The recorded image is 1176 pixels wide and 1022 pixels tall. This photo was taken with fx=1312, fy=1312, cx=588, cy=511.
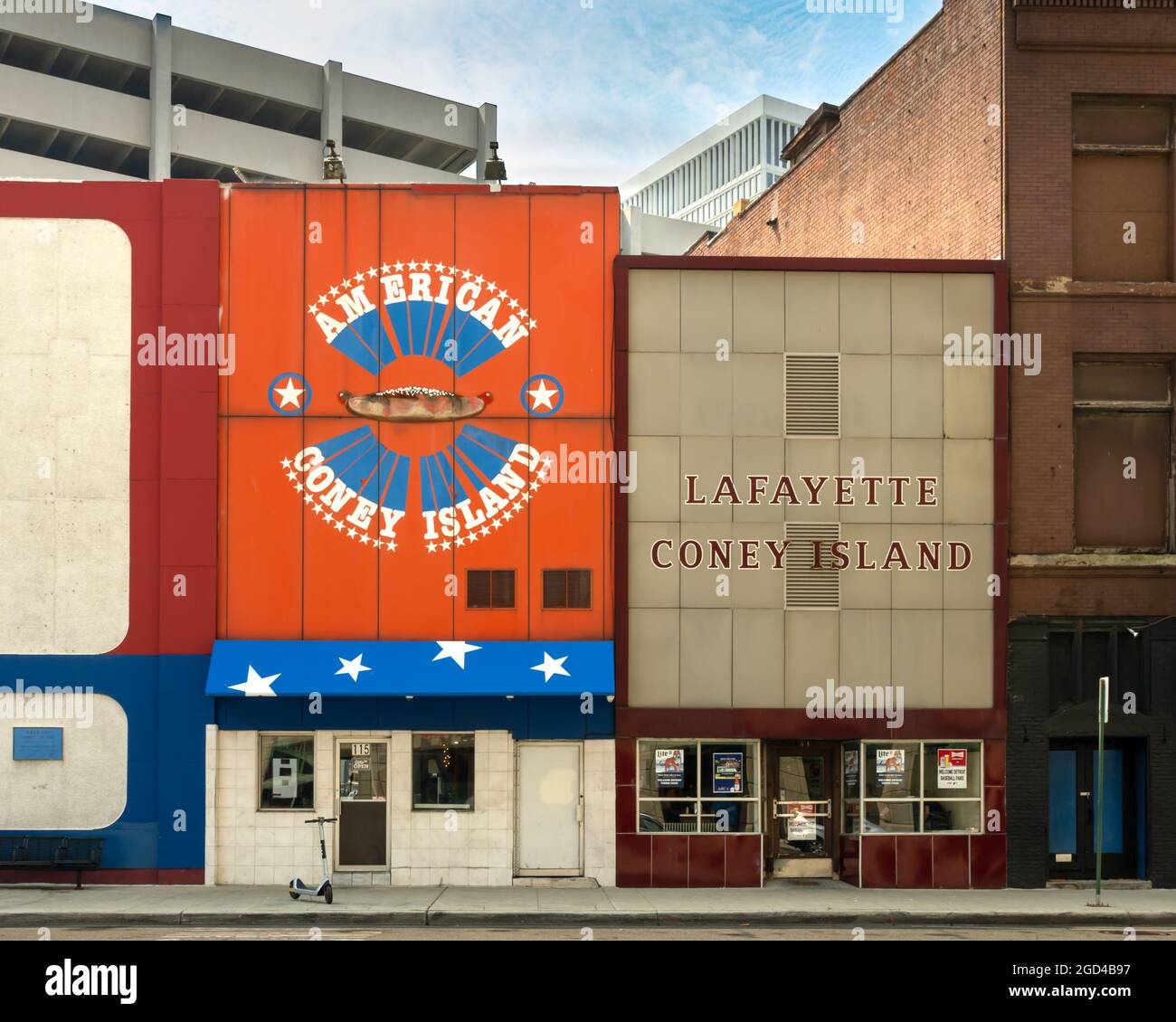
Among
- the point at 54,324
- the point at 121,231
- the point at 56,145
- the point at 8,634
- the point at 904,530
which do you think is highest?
the point at 56,145

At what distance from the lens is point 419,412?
21.0 metres

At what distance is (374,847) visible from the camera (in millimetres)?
20594

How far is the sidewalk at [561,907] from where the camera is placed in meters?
17.8

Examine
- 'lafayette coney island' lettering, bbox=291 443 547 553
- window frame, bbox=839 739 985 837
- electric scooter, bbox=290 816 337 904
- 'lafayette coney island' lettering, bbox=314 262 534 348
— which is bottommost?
electric scooter, bbox=290 816 337 904

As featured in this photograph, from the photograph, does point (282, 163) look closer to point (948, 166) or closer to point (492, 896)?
point (948, 166)

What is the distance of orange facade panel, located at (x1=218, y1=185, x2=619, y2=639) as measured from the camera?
20922 millimetres

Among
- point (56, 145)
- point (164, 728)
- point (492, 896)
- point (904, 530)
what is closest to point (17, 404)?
point (164, 728)

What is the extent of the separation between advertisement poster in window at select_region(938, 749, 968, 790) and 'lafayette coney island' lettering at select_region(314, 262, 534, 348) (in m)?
9.61

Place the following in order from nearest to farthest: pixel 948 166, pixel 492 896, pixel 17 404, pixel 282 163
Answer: pixel 492 896
pixel 17 404
pixel 948 166
pixel 282 163

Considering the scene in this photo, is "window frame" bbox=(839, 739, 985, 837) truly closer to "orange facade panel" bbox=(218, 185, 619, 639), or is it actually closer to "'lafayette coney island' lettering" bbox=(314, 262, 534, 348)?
"orange facade panel" bbox=(218, 185, 619, 639)

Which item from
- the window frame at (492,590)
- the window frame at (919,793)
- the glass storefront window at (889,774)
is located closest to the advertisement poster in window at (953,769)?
the window frame at (919,793)

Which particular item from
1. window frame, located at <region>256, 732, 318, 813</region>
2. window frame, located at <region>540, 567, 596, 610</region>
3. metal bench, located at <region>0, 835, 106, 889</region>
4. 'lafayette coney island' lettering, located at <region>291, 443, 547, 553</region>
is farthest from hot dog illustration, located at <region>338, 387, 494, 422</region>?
metal bench, located at <region>0, 835, 106, 889</region>

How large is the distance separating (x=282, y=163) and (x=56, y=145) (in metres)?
11.4

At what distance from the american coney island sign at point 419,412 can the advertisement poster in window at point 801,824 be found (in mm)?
6715
